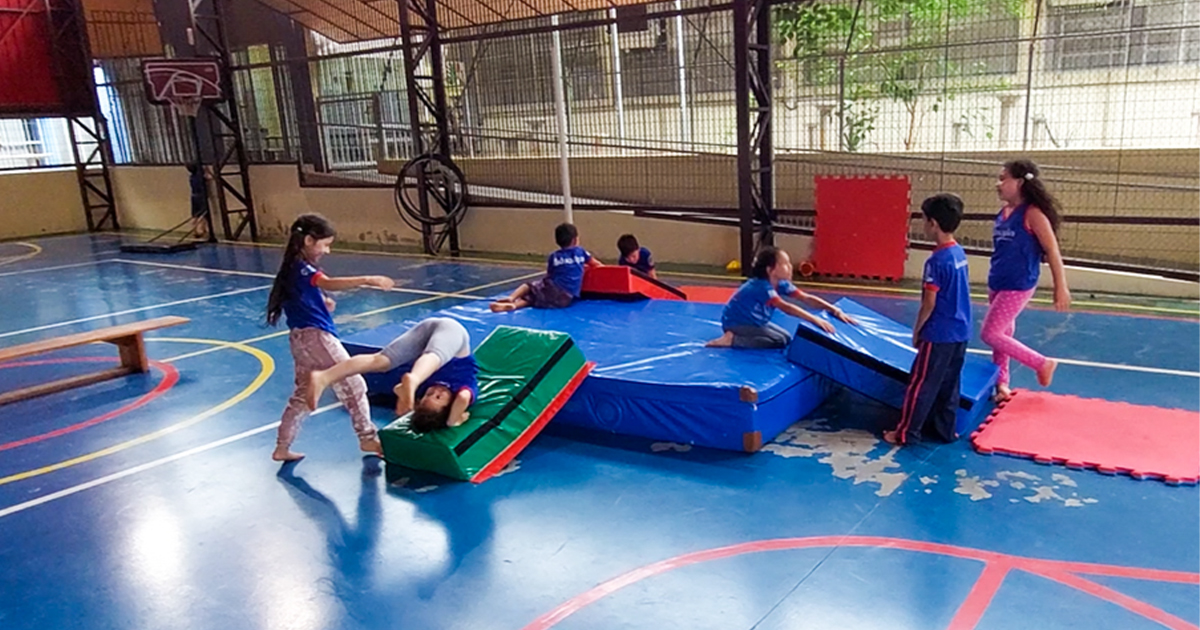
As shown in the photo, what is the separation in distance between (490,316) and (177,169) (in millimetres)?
13477

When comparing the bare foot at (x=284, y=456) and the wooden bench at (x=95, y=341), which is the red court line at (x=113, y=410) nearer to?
the wooden bench at (x=95, y=341)

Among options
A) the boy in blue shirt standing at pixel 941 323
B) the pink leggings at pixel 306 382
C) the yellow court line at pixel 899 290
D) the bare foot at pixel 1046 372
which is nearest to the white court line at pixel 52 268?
the yellow court line at pixel 899 290

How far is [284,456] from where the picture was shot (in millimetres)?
4953

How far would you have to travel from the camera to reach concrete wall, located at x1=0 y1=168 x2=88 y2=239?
18.0m

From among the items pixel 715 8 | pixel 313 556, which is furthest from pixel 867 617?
pixel 715 8

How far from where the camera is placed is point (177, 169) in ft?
57.1

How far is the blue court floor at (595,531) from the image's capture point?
3256 millimetres

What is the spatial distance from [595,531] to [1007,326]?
2.85 meters

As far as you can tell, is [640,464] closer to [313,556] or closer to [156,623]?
[313,556]

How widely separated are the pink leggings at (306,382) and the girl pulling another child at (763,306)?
7.37 feet

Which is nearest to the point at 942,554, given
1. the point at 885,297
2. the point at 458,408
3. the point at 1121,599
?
the point at 1121,599

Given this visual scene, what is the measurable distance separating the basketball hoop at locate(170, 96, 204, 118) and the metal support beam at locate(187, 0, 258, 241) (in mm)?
293

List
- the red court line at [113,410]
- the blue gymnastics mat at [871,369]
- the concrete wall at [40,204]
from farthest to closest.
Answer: the concrete wall at [40,204], the red court line at [113,410], the blue gymnastics mat at [871,369]

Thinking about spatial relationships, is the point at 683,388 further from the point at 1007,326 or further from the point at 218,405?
the point at 218,405
